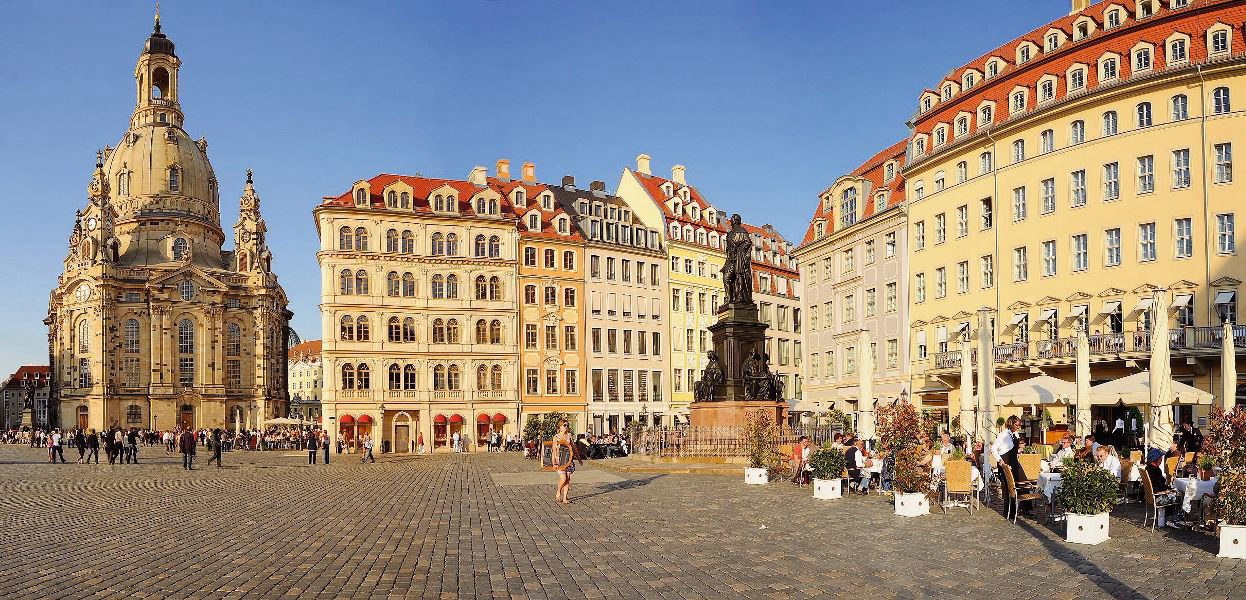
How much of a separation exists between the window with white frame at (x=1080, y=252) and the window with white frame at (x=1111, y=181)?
6.21 ft

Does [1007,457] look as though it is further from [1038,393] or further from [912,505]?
[1038,393]

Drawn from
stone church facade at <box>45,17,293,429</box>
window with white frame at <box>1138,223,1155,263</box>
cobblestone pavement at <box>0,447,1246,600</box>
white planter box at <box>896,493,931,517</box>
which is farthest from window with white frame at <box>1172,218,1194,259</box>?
stone church facade at <box>45,17,293,429</box>

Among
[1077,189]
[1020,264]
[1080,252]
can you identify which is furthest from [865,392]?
[1020,264]

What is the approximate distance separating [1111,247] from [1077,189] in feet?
9.68

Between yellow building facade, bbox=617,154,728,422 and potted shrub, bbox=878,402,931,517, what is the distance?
61.2 metres

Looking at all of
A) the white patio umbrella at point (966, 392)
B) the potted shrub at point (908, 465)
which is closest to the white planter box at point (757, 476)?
the white patio umbrella at point (966, 392)

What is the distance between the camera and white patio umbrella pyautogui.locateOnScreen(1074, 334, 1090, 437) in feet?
91.5

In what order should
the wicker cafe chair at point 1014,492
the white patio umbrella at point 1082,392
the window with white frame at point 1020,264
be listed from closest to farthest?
the wicker cafe chair at point 1014,492 → the white patio umbrella at point 1082,392 → the window with white frame at point 1020,264

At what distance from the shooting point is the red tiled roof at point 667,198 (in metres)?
85.0

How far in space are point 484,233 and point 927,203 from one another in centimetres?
3149

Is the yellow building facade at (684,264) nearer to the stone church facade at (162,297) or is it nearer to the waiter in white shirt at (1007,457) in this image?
the stone church facade at (162,297)

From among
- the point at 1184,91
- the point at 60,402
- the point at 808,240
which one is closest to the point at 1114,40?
the point at 1184,91

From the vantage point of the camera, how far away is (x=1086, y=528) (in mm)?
15047

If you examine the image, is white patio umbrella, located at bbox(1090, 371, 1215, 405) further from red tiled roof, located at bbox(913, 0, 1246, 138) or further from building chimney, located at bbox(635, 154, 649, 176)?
building chimney, located at bbox(635, 154, 649, 176)
